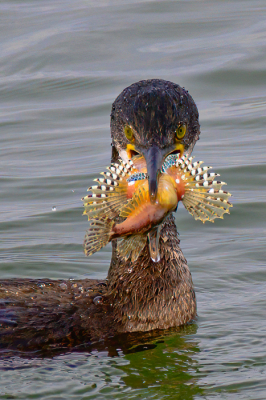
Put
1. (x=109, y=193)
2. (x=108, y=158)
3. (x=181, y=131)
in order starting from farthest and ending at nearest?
(x=108, y=158)
(x=181, y=131)
(x=109, y=193)

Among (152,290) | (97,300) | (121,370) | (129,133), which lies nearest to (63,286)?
(97,300)

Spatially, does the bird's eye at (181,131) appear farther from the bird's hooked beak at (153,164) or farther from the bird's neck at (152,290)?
the bird's neck at (152,290)

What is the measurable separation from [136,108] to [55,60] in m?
8.67

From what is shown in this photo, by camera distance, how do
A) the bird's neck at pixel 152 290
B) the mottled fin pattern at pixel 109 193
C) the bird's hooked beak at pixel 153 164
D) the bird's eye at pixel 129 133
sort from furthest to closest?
the bird's neck at pixel 152 290 < the bird's eye at pixel 129 133 < the mottled fin pattern at pixel 109 193 < the bird's hooked beak at pixel 153 164

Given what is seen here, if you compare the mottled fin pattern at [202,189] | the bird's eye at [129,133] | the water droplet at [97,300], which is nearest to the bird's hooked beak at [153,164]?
the mottled fin pattern at [202,189]

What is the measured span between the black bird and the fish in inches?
10.0

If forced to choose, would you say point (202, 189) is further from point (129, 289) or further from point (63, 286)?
point (63, 286)

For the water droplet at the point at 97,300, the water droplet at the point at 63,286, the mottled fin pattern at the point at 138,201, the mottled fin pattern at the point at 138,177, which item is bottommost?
the water droplet at the point at 97,300

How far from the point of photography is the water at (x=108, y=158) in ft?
16.3

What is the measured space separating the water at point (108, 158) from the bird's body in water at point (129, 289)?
0.18 m

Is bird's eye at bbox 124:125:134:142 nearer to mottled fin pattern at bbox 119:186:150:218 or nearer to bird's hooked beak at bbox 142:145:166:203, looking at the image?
bird's hooked beak at bbox 142:145:166:203

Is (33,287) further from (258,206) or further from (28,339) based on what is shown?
(258,206)

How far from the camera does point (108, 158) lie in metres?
10.2

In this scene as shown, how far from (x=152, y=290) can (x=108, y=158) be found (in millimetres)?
4843
